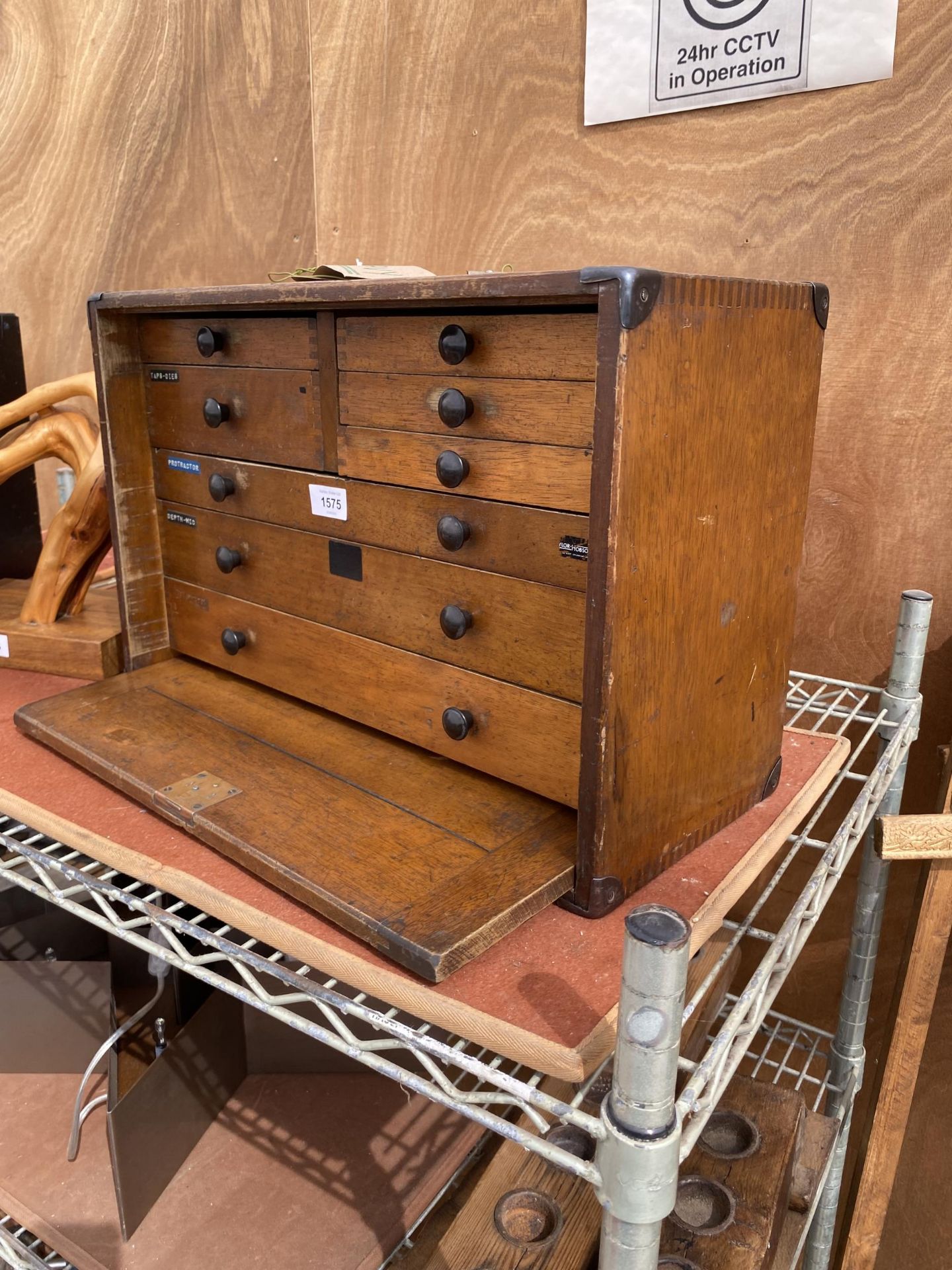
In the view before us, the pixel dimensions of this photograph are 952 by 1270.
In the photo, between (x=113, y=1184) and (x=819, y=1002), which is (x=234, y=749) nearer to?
(x=113, y=1184)

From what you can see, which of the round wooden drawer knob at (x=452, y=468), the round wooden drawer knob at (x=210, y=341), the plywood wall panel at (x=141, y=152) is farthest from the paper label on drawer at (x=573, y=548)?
the plywood wall panel at (x=141, y=152)

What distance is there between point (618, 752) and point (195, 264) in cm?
140

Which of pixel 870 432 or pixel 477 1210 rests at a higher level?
pixel 870 432

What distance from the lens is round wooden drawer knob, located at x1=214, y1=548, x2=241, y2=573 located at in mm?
1026

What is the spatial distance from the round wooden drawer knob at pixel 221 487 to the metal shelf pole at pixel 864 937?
737 mm

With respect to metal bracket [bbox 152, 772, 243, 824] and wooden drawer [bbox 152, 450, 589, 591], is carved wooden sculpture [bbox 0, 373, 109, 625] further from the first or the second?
metal bracket [bbox 152, 772, 243, 824]

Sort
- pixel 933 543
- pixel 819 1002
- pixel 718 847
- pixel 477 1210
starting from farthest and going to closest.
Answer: pixel 819 1002
pixel 933 543
pixel 477 1210
pixel 718 847

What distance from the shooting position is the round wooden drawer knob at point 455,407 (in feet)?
2.47

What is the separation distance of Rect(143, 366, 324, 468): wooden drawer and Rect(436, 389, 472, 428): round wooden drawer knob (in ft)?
0.60

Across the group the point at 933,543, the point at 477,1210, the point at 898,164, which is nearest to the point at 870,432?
the point at 933,543

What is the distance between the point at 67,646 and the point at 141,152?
1.04 m

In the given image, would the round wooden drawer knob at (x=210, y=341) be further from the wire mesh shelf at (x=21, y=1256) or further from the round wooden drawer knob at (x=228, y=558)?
the wire mesh shelf at (x=21, y=1256)

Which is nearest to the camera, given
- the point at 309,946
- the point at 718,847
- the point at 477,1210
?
the point at 309,946

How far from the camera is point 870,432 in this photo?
116 cm
